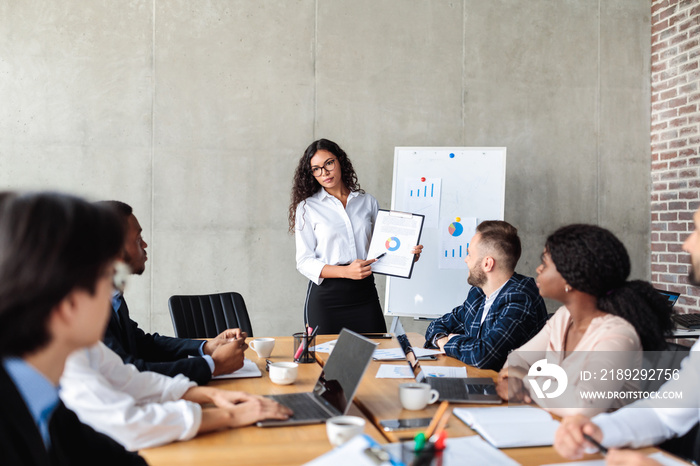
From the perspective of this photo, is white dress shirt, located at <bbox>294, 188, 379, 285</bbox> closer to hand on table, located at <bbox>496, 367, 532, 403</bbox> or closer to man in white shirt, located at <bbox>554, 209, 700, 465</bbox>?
hand on table, located at <bbox>496, 367, 532, 403</bbox>

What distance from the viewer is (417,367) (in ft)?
7.49

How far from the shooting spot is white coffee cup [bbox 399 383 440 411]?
1723 millimetres

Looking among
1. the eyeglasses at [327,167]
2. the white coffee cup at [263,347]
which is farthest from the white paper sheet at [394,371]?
the eyeglasses at [327,167]

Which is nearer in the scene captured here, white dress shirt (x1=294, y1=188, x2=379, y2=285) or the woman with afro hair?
the woman with afro hair

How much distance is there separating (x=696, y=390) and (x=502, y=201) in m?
2.86

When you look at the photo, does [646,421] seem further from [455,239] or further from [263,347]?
[455,239]

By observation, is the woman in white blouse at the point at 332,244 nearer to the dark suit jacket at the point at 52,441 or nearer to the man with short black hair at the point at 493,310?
the man with short black hair at the point at 493,310

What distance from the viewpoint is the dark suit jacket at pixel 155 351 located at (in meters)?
1.98

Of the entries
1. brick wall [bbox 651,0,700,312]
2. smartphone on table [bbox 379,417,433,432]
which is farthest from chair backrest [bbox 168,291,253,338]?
brick wall [bbox 651,0,700,312]

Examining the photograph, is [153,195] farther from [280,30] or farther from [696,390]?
[696,390]

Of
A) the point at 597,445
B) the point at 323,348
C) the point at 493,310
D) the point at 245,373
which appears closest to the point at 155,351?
the point at 245,373

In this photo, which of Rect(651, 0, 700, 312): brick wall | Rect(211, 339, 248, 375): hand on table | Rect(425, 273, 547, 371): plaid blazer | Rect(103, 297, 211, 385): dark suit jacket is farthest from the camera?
Rect(651, 0, 700, 312): brick wall

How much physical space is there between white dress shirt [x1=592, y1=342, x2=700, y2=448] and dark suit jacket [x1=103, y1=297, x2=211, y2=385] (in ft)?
4.13

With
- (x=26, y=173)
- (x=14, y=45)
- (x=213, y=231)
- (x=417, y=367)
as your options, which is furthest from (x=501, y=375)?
(x=14, y=45)
